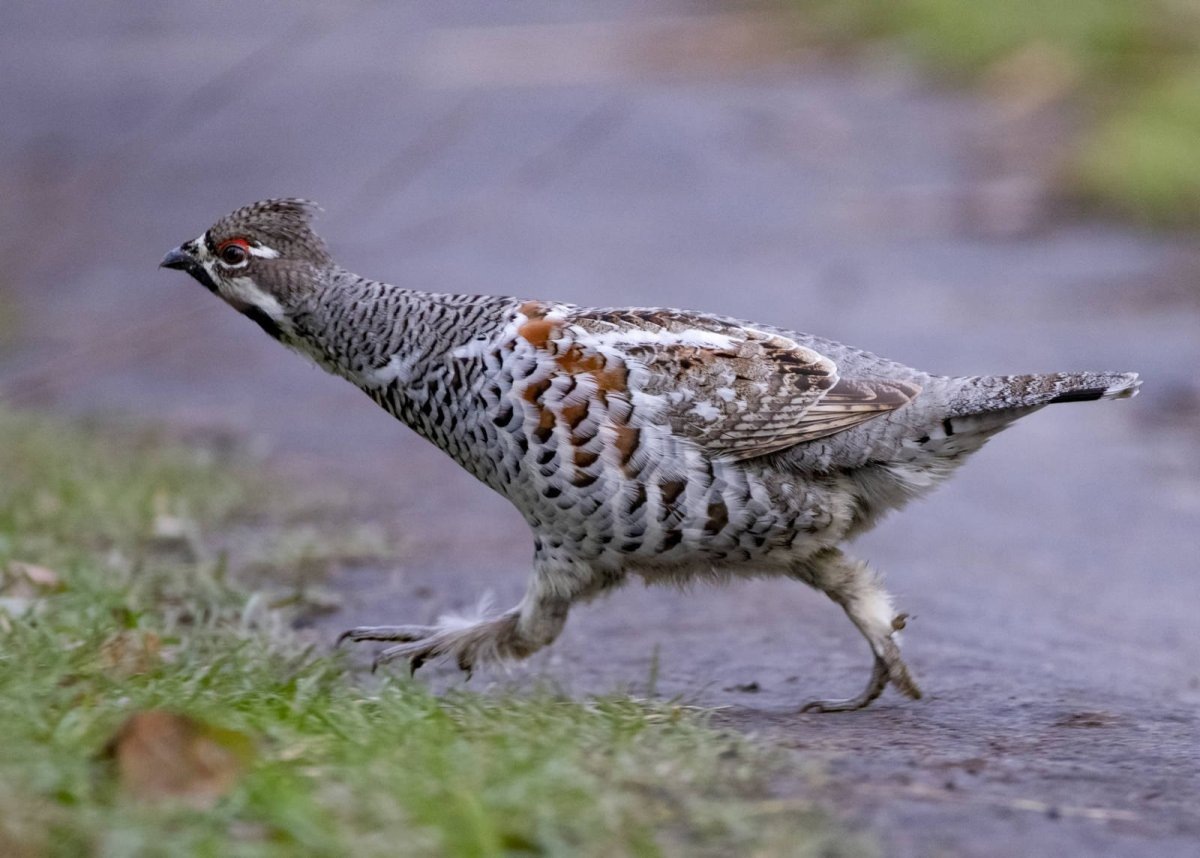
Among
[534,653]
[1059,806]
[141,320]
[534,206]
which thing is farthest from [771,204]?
[1059,806]

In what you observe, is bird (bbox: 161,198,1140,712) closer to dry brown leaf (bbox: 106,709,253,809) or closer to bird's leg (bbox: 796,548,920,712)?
bird's leg (bbox: 796,548,920,712)

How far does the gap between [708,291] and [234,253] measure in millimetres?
5903

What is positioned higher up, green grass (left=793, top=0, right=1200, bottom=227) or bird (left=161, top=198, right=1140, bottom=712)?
green grass (left=793, top=0, right=1200, bottom=227)

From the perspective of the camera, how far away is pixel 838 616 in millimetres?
6035

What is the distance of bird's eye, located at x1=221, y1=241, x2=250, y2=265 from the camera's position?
196 inches

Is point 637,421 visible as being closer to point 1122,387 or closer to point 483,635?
point 483,635

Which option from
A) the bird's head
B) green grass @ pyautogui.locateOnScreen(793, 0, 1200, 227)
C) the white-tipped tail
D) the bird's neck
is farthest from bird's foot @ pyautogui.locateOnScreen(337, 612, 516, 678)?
green grass @ pyautogui.locateOnScreen(793, 0, 1200, 227)

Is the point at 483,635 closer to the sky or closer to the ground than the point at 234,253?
closer to the ground

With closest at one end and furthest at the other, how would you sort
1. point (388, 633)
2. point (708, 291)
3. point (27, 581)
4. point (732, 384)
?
1. point (732, 384)
2. point (388, 633)
3. point (27, 581)
4. point (708, 291)

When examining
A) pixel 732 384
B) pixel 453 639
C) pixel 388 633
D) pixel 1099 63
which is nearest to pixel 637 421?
pixel 732 384

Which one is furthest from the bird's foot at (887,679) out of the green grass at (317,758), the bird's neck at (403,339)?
the bird's neck at (403,339)

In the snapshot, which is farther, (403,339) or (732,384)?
(403,339)

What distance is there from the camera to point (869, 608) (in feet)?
16.1

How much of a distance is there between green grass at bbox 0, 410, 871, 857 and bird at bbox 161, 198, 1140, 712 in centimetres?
58
